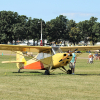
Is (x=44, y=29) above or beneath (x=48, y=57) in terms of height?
above

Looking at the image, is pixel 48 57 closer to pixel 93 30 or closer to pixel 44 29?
pixel 93 30

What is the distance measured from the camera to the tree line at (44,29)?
83375 mm

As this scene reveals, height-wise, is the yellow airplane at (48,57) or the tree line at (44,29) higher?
the tree line at (44,29)

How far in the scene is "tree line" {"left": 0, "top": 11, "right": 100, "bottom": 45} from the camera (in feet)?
274

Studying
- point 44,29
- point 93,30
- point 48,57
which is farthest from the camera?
point 44,29

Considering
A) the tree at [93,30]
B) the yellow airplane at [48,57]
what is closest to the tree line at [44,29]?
the tree at [93,30]

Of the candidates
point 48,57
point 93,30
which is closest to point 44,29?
point 93,30

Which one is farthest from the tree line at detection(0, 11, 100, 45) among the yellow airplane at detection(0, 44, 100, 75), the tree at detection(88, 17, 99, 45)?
the yellow airplane at detection(0, 44, 100, 75)

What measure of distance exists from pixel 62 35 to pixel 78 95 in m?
81.6

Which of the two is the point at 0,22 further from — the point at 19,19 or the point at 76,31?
the point at 76,31

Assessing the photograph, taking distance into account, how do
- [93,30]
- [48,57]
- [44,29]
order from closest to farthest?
[48,57], [93,30], [44,29]

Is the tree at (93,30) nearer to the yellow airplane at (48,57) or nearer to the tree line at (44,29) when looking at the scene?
the tree line at (44,29)

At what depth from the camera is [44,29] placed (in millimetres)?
87062

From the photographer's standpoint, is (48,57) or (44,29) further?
(44,29)
